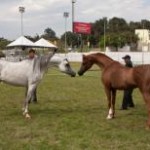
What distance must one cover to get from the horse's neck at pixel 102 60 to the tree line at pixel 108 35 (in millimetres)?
91519

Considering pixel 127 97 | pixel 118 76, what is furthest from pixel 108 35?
pixel 118 76

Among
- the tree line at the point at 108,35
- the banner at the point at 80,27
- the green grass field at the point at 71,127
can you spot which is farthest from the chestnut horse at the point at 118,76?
the tree line at the point at 108,35

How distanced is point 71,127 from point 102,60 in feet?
9.15

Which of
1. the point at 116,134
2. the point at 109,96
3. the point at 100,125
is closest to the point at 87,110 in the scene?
the point at 109,96

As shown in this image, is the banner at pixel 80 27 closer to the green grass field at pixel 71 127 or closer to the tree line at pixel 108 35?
the tree line at pixel 108 35

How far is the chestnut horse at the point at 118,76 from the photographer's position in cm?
1102

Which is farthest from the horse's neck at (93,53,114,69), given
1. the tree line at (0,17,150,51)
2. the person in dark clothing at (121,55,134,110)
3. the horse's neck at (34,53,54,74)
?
the tree line at (0,17,150,51)

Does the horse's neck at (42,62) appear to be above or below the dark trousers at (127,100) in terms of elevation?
above

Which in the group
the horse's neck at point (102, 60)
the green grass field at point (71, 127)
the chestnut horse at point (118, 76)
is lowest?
the green grass field at point (71, 127)

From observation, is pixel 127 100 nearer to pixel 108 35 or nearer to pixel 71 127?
pixel 71 127

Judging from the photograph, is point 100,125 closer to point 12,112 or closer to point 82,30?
point 12,112

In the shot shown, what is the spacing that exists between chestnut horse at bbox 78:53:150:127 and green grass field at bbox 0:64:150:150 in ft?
2.62

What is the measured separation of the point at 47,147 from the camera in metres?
8.90

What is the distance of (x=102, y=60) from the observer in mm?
13141
